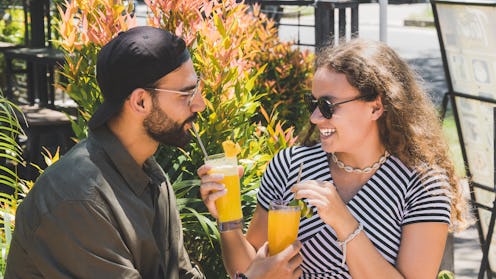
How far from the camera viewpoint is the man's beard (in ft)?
7.51

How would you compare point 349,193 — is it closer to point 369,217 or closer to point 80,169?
point 369,217

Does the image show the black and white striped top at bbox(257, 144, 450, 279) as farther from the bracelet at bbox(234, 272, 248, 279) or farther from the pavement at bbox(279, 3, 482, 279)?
the pavement at bbox(279, 3, 482, 279)

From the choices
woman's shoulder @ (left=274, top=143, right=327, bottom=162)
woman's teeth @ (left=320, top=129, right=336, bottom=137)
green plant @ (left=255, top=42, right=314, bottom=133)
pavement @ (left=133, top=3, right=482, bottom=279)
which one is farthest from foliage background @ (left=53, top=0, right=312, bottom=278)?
pavement @ (left=133, top=3, right=482, bottom=279)

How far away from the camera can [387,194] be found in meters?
2.65

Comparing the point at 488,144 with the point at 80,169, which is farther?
the point at 488,144

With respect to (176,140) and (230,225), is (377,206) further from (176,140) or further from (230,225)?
(176,140)

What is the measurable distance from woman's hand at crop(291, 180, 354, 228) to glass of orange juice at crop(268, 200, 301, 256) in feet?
0.17

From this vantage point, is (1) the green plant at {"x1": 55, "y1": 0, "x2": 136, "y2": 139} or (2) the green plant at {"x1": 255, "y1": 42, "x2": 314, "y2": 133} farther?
(2) the green plant at {"x1": 255, "y1": 42, "x2": 314, "y2": 133}

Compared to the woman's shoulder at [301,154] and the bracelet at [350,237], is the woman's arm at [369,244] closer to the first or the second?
the bracelet at [350,237]

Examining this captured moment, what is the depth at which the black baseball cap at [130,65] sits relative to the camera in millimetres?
2225

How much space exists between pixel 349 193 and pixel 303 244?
0.23m

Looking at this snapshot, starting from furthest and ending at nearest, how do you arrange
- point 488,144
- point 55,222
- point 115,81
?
point 488,144 → point 115,81 → point 55,222

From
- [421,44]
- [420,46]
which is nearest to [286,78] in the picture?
[420,46]

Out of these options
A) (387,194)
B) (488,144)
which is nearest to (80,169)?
(387,194)
